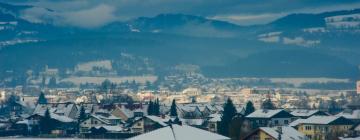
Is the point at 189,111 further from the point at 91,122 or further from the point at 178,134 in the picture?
the point at 178,134

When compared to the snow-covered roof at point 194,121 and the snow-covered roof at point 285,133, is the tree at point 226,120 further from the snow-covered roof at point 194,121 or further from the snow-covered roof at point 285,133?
the snow-covered roof at point 194,121

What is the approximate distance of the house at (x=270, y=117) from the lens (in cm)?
5931

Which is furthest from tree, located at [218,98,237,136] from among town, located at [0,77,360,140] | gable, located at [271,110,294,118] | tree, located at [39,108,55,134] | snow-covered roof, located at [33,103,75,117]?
snow-covered roof, located at [33,103,75,117]

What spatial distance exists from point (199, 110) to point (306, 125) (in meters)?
26.4

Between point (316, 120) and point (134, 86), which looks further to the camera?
point (134, 86)

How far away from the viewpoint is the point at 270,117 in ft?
196

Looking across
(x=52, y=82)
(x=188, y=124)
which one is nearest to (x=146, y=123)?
(x=188, y=124)

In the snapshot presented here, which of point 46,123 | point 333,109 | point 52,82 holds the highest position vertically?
point 52,82

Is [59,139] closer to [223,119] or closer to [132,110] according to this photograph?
[223,119]

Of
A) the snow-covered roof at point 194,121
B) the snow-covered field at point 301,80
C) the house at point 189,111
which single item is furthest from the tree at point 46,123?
the snow-covered field at point 301,80

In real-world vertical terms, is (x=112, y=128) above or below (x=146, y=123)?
below

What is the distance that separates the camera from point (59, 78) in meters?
198

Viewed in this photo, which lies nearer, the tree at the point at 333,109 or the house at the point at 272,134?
the house at the point at 272,134

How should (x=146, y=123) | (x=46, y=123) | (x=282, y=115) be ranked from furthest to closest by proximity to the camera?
(x=46, y=123) < (x=282, y=115) < (x=146, y=123)
